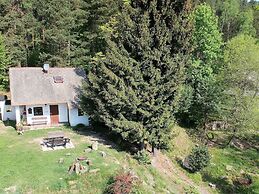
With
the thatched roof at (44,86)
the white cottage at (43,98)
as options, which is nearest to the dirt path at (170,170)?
the white cottage at (43,98)

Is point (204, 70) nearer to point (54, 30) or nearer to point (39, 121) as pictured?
point (54, 30)

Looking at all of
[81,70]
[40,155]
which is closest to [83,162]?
[40,155]

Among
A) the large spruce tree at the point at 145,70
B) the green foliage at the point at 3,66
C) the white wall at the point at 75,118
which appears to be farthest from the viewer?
the green foliage at the point at 3,66

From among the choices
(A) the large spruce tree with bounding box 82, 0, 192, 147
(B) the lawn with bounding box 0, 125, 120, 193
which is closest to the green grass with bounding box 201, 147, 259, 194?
(A) the large spruce tree with bounding box 82, 0, 192, 147

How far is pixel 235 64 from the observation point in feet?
107

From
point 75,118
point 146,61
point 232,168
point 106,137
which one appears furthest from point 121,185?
point 232,168

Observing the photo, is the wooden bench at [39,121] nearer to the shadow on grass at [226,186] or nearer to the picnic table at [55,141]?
the picnic table at [55,141]

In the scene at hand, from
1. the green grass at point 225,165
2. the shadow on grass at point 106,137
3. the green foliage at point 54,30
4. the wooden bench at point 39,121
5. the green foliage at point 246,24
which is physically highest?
the green foliage at point 246,24

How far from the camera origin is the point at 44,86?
29938 mm

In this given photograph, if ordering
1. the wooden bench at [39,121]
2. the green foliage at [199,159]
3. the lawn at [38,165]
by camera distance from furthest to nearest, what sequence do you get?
the wooden bench at [39,121]
the green foliage at [199,159]
the lawn at [38,165]

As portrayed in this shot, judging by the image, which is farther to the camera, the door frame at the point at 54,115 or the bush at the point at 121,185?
the door frame at the point at 54,115

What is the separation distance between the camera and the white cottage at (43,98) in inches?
1128

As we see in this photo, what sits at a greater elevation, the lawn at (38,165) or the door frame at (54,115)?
the door frame at (54,115)

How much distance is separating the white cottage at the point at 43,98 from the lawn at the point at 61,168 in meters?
2.64
